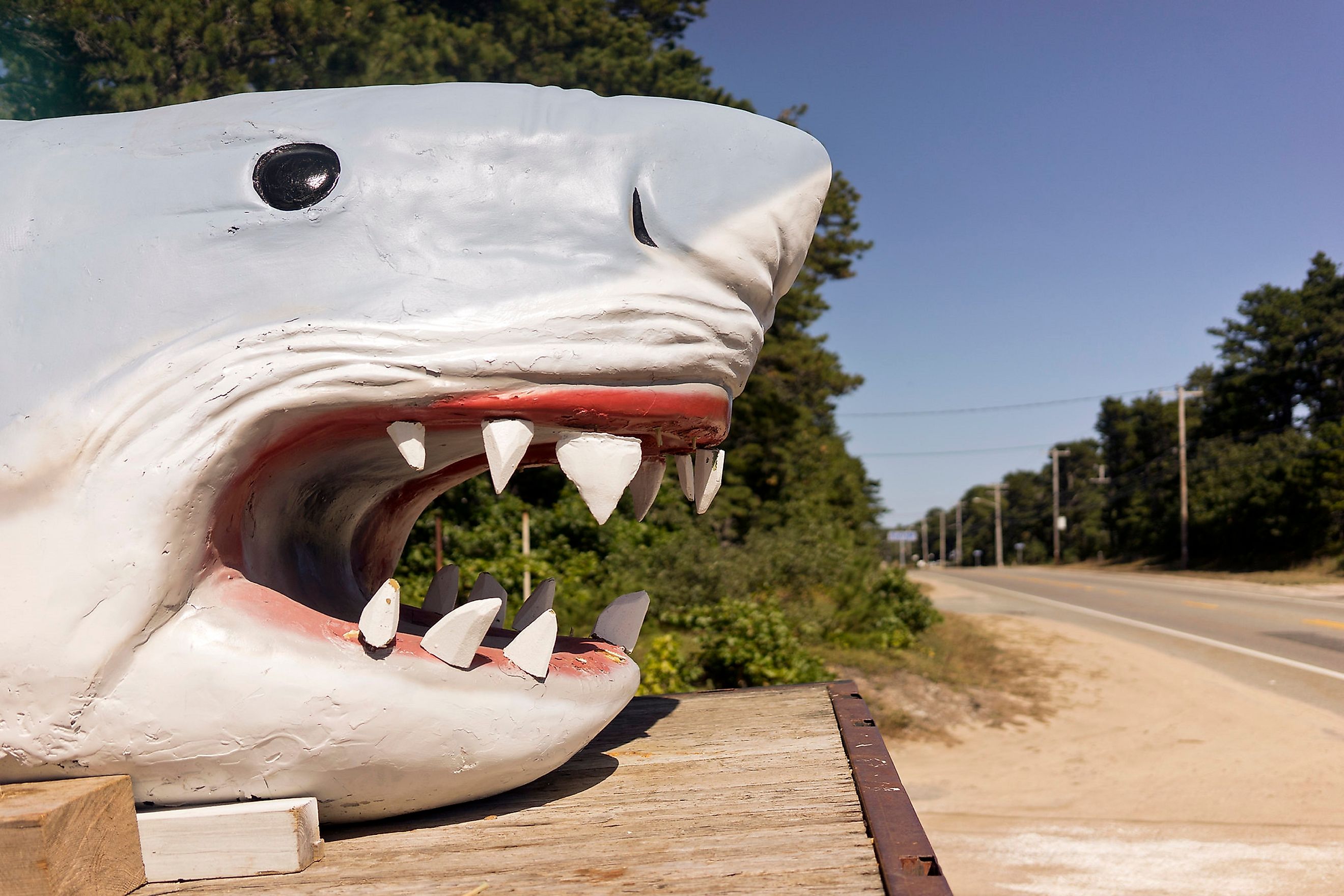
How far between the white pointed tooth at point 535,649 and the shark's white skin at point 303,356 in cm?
3

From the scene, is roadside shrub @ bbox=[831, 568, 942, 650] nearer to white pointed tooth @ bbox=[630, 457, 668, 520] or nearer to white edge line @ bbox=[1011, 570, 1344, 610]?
white edge line @ bbox=[1011, 570, 1344, 610]

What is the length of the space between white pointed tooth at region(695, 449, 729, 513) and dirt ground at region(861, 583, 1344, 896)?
3.04 meters

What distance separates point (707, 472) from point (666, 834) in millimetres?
760

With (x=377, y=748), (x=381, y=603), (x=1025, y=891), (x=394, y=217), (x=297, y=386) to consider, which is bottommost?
(x=1025, y=891)

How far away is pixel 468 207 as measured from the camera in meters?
1.84

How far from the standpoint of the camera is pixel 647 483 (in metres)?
2.28

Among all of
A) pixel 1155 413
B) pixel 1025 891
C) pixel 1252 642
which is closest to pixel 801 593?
pixel 1252 642

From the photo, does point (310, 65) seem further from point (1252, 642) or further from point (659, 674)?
point (1252, 642)

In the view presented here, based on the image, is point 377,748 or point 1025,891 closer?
point 377,748

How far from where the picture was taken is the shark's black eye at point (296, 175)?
1844 mm

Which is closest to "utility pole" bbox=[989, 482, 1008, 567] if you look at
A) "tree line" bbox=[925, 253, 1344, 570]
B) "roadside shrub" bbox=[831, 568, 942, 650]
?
"tree line" bbox=[925, 253, 1344, 570]

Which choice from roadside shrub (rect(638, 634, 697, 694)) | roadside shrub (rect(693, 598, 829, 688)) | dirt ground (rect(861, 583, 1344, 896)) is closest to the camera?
dirt ground (rect(861, 583, 1344, 896))

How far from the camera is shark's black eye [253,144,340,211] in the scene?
184 cm

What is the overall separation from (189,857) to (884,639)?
30.0 feet
